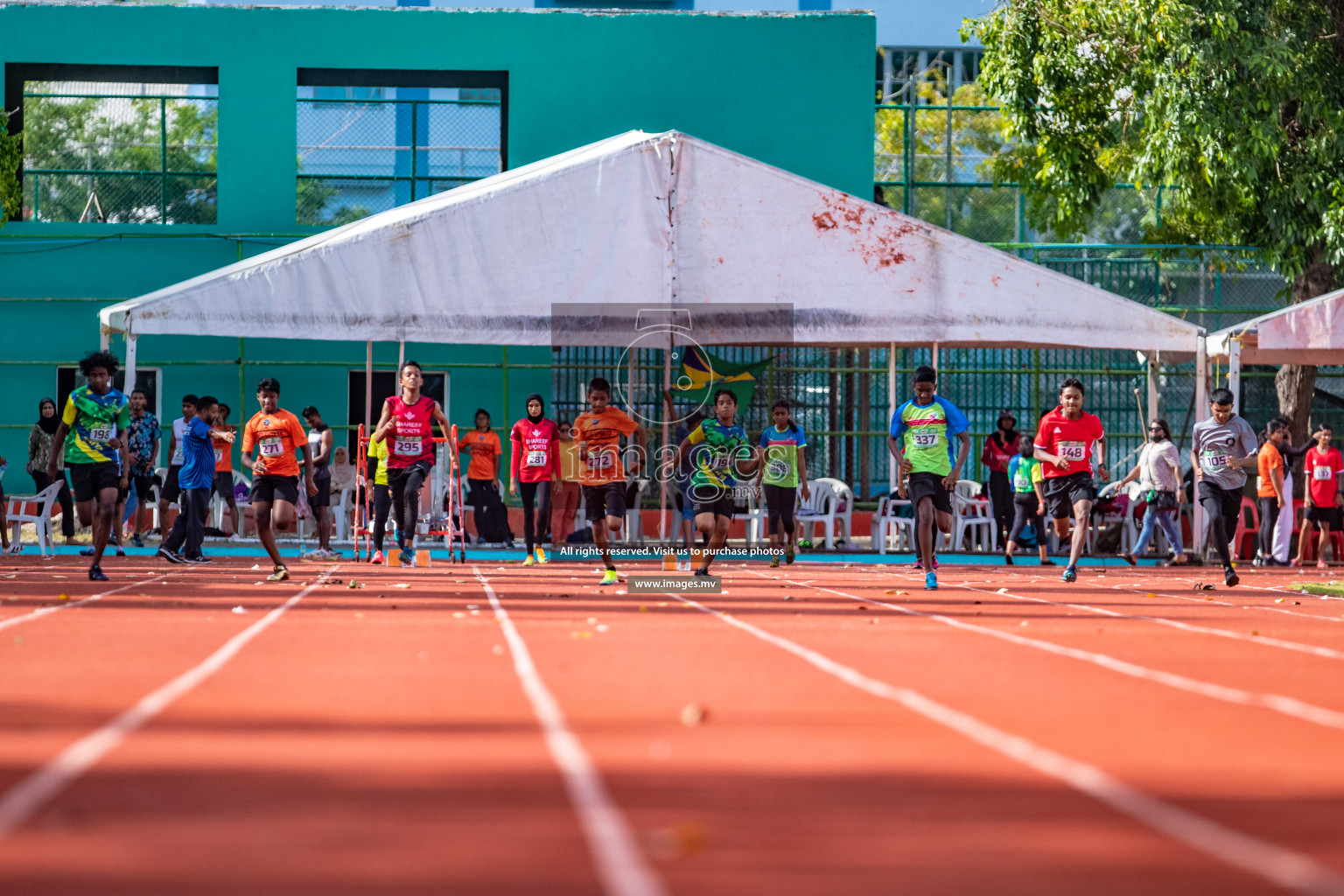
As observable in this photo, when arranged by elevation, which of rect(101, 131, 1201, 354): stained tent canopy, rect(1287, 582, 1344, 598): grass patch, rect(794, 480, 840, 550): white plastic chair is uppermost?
rect(101, 131, 1201, 354): stained tent canopy

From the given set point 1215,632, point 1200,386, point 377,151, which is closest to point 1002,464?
point 1200,386

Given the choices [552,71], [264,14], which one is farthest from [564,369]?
[264,14]

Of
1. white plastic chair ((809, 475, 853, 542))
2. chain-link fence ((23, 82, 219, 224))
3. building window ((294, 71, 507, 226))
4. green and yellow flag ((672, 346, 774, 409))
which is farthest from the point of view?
building window ((294, 71, 507, 226))

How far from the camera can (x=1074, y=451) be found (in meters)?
15.2

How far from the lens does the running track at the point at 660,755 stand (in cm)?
404

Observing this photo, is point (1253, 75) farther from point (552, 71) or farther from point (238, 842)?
point (238, 842)

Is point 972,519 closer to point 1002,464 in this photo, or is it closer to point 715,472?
point 1002,464

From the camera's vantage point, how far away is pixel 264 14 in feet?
80.3

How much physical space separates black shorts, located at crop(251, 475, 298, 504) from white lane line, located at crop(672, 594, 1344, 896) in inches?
311

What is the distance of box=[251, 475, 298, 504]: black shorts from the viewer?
13.9 meters

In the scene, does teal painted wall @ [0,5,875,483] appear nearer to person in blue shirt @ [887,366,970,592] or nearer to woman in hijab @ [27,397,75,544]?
woman in hijab @ [27,397,75,544]

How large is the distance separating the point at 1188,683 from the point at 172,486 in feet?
48.4

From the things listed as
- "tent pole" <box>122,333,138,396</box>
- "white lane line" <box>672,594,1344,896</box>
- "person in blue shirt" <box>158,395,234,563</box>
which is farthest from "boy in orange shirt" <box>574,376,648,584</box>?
"tent pole" <box>122,333,138,396</box>

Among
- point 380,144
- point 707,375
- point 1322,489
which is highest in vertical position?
point 380,144
